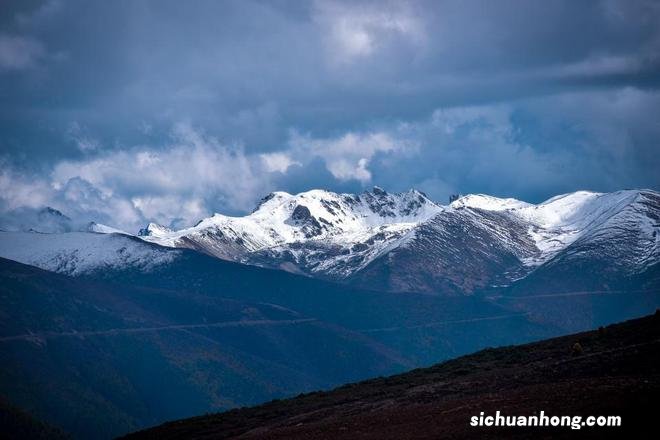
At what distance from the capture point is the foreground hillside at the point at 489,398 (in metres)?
72.1

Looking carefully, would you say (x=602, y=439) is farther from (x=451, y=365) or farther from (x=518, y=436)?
(x=451, y=365)

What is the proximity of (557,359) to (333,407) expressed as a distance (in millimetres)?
30769

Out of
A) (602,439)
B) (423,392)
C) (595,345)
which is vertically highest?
(595,345)

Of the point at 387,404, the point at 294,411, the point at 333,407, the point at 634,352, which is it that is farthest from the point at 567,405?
the point at 294,411

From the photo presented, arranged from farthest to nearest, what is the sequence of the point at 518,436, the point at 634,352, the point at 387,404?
the point at 387,404 → the point at 634,352 → the point at 518,436

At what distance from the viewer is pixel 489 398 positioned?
9156 centimetres

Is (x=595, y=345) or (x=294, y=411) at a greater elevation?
(x=595, y=345)

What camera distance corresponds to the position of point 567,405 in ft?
245

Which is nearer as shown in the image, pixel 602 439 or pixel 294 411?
pixel 602 439

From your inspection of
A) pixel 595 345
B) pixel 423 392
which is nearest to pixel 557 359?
pixel 595 345

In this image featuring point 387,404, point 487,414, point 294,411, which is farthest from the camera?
point 294,411

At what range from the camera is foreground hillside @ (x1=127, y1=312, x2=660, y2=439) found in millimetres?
72062

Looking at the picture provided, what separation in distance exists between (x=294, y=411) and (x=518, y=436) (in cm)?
6518

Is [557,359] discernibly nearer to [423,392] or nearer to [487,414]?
[423,392]
